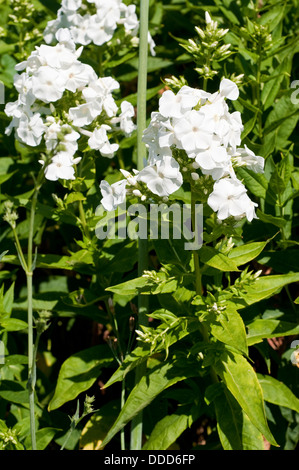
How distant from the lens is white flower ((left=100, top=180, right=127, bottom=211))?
1.58 meters

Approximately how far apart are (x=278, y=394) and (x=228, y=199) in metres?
0.74

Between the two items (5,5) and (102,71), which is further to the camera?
(5,5)

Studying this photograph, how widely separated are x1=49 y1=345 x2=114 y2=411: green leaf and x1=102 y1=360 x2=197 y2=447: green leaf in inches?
10.3

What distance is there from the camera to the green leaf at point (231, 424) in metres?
1.75

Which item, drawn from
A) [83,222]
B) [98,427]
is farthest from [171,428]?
[83,222]

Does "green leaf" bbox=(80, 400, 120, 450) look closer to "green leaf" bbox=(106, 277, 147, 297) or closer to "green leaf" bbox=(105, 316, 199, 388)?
"green leaf" bbox=(105, 316, 199, 388)

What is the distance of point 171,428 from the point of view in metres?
1.79

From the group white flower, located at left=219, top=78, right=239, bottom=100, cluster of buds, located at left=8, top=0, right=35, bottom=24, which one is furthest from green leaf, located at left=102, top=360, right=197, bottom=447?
cluster of buds, located at left=8, top=0, right=35, bottom=24

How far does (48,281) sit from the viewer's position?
94.1 inches

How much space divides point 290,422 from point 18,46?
1773 millimetres

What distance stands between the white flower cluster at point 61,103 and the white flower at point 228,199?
18.5 inches
